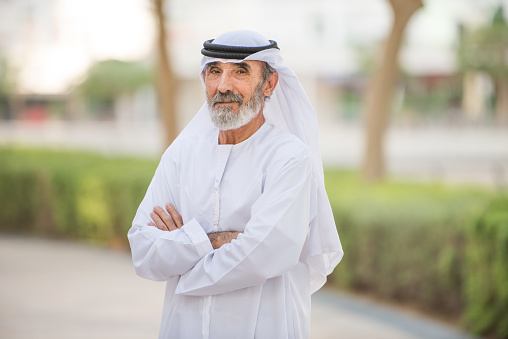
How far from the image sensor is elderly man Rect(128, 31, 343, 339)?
8.89 feet

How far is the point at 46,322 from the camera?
6.80 m

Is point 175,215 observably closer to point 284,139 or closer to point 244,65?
point 284,139

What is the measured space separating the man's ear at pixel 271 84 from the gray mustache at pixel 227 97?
0.46 ft

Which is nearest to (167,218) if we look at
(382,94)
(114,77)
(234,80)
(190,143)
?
(190,143)

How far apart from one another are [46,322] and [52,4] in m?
47.7

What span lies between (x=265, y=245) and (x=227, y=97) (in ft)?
1.84

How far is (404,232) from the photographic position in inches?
285

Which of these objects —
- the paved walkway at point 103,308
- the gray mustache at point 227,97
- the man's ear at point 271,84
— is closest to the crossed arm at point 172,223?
the gray mustache at point 227,97

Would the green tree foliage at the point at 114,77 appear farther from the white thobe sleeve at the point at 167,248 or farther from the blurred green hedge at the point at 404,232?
the white thobe sleeve at the point at 167,248

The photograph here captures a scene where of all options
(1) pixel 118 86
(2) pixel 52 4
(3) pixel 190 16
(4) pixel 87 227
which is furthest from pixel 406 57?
(4) pixel 87 227

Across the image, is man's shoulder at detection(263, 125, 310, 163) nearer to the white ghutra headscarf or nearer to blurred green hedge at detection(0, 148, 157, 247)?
the white ghutra headscarf

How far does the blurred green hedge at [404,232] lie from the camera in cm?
619

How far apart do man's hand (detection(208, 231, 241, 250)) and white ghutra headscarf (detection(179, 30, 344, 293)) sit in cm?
32

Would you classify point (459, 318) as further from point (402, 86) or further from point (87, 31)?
point (87, 31)
